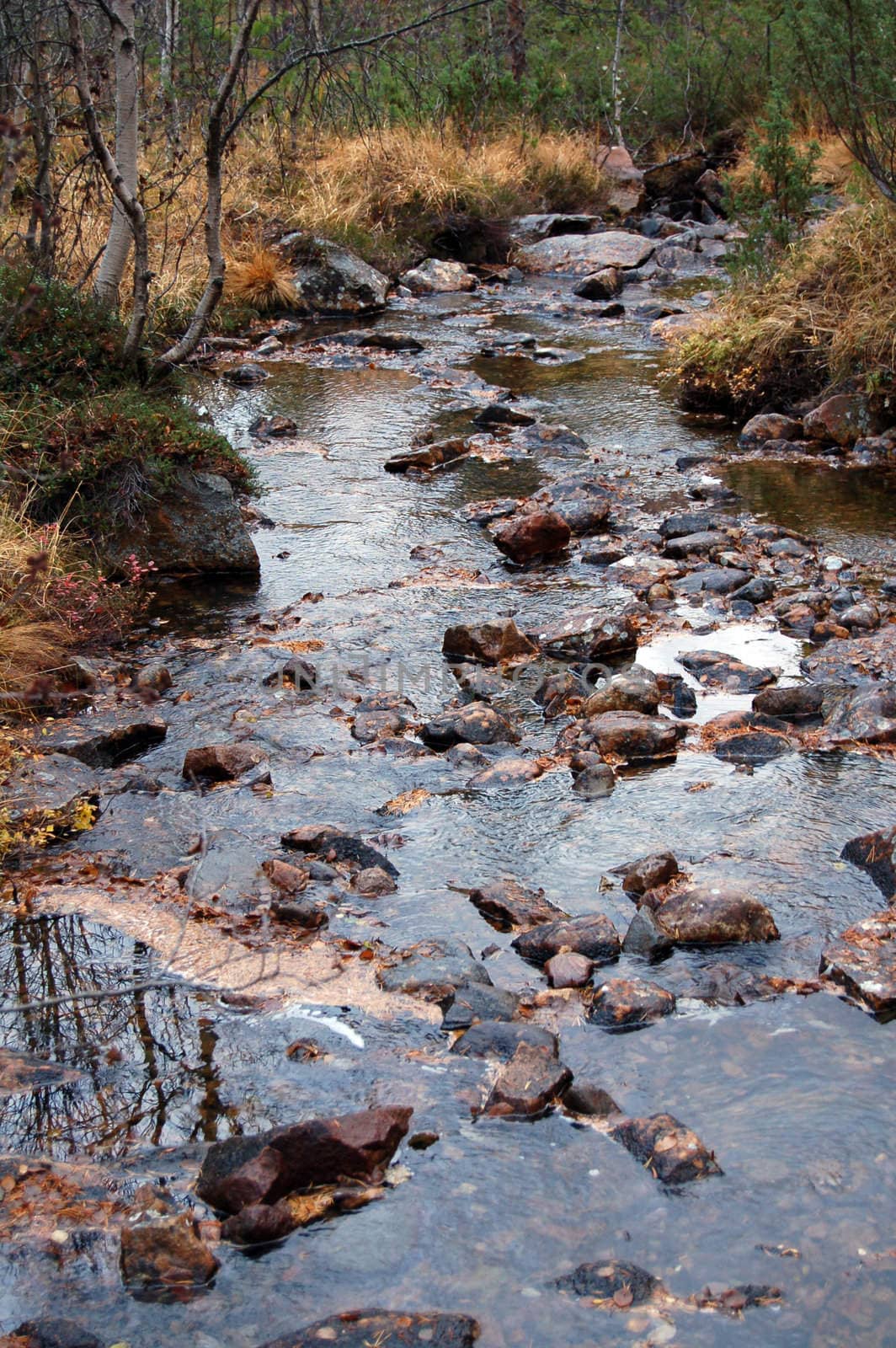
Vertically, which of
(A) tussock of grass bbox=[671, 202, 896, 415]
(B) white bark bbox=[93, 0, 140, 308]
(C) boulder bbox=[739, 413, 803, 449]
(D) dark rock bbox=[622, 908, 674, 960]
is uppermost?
(B) white bark bbox=[93, 0, 140, 308]

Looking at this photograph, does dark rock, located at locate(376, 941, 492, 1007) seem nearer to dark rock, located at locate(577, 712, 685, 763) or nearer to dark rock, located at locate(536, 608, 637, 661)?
dark rock, located at locate(577, 712, 685, 763)

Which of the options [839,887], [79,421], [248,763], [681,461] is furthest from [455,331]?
[839,887]

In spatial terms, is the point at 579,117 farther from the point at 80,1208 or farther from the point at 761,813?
the point at 80,1208

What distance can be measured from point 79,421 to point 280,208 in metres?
8.64

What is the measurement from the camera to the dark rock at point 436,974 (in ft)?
10.3

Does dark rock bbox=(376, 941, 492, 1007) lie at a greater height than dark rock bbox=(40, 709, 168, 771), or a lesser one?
lesser

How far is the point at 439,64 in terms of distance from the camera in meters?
17.8

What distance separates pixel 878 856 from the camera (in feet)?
11.8

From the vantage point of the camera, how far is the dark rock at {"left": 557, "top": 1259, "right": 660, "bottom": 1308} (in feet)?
7.39

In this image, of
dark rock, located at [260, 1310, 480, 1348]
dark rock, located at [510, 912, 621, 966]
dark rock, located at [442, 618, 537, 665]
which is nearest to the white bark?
dark rock, located at [442, 618, 537, 665]

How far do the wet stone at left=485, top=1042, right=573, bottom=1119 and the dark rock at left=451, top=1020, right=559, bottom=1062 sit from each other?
4 centimetres

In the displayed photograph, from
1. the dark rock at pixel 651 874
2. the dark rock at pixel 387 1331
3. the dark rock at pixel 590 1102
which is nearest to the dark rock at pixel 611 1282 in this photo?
the dark rock at pixel 387 1331

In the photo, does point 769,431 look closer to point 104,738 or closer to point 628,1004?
point 104,738

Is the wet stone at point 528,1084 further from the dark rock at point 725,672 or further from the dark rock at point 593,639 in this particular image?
the dark rock at point 593,639
